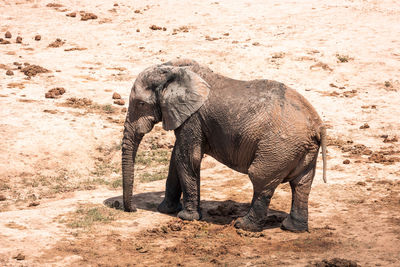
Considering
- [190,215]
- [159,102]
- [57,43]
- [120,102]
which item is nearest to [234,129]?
[159,102]

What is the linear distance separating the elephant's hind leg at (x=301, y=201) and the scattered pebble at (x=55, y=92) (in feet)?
30.4

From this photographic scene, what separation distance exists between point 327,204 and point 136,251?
4037mm

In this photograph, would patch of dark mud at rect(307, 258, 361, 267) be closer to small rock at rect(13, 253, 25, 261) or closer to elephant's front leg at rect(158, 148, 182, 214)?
elephant's front leg at rect(158, 148, 182, 214)

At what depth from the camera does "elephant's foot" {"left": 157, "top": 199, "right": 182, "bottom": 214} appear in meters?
10.3

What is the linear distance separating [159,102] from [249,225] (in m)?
2.51

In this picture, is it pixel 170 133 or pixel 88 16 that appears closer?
pixel 170 133

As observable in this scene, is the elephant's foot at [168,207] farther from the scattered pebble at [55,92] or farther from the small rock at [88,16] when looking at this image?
the small rock at [88,16]

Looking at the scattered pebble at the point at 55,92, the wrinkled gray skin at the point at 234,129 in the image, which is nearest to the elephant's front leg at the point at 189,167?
the wrinkled gray skin at the point at 234,129

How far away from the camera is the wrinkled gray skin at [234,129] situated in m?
8.72

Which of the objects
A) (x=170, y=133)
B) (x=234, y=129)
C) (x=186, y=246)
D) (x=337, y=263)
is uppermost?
(x=234, y=129)

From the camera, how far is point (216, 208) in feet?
34.6

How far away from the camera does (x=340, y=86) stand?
1808 cm

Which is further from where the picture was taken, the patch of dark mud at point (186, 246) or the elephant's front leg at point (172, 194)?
the elephant's front leg at point (172, 194)

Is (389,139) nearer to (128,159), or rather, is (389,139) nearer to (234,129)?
(234,129)
